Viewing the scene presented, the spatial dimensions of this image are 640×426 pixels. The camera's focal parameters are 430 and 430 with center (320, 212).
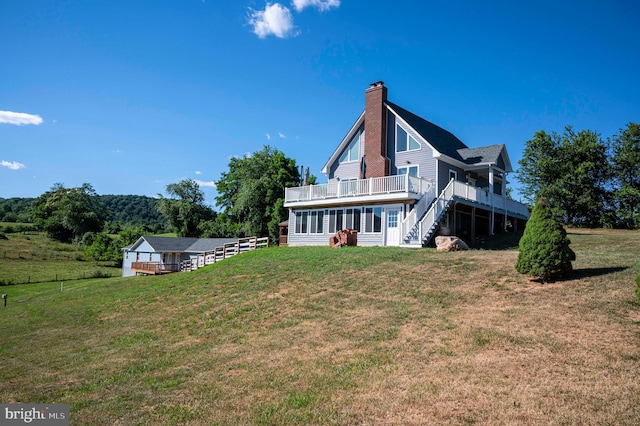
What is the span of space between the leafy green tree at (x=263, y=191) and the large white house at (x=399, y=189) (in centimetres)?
1779

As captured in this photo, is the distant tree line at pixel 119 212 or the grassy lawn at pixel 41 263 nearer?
the grassy lawn at pixel 41 263

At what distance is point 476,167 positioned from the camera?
91.0ft

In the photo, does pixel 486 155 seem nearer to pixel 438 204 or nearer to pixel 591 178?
pixel 438 204

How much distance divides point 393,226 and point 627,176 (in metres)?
28.0

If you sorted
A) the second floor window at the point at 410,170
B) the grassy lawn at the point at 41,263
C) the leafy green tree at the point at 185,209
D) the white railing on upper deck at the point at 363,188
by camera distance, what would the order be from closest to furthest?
1. the white railing on upper deck at the point at 363,188
2. the second floor window at the point at 410,170
3. the grassy lawn at the point at 41,263
4. the leafy green tree at the point at 185,209

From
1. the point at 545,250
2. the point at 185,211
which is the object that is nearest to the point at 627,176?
the point at 545,250

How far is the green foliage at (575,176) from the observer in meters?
38.2

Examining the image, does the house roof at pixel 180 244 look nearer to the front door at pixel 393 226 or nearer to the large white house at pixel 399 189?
the large white house at pixel 399 189

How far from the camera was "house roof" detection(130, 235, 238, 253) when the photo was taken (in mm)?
49344

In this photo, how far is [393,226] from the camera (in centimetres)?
2333

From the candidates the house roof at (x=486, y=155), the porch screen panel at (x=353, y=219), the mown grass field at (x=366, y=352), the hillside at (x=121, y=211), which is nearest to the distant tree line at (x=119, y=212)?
the hillside at (x=121, y=211)

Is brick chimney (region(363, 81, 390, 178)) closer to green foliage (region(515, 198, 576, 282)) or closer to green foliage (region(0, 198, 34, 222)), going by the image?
green foliage (region(515, 198, 576, 282))

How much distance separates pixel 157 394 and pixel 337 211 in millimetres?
18937

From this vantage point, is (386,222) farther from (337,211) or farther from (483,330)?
(483,330)
